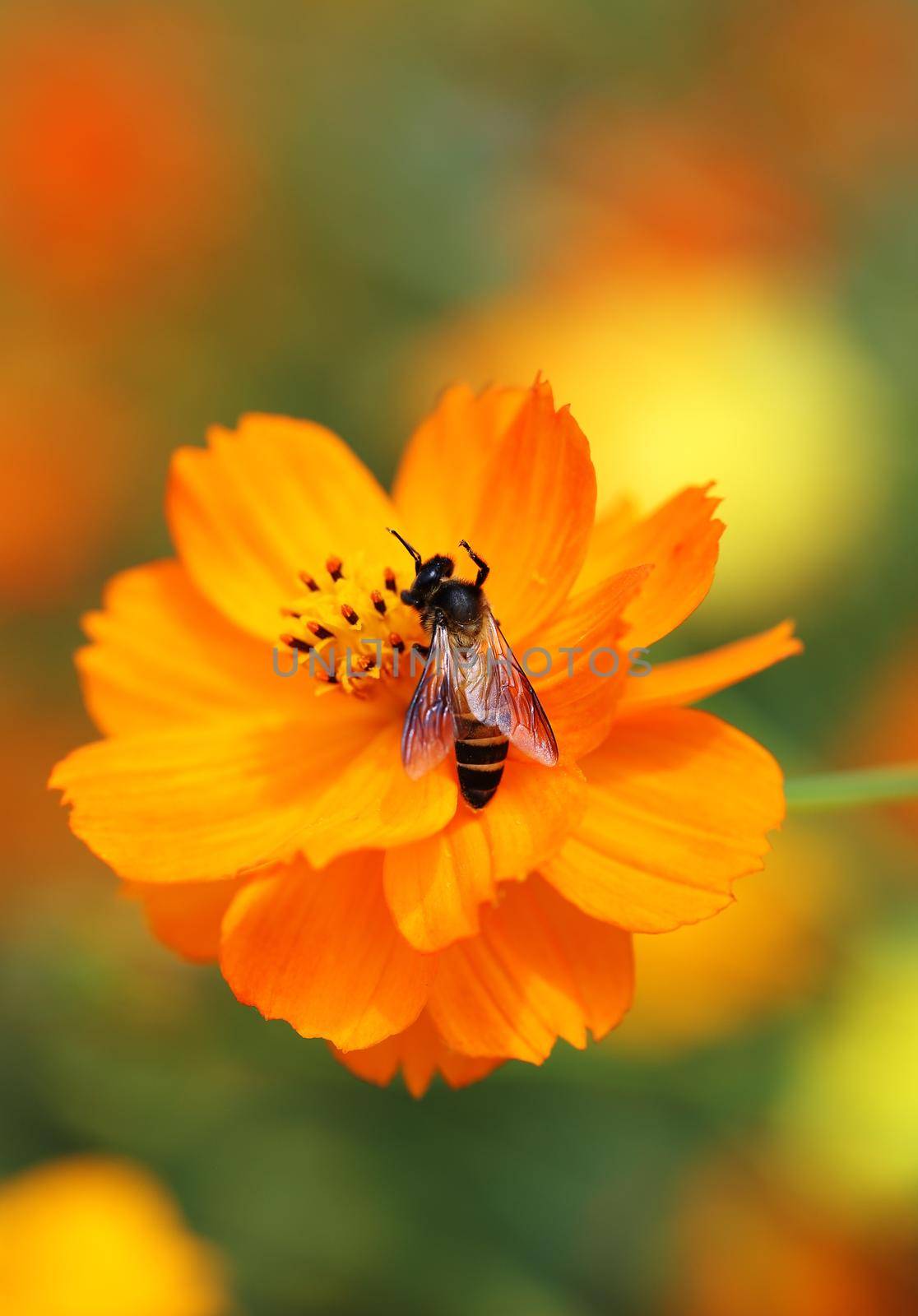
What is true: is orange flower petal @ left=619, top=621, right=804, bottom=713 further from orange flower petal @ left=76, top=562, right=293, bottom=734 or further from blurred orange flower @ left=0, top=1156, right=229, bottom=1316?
blurred orange flower @ left=0, top=1156, right=229, bottom=1316

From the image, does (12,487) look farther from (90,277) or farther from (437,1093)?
(437,1093)

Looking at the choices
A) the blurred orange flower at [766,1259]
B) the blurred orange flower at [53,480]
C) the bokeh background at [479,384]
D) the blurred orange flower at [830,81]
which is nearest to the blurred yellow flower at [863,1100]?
the bokeh background at [479,384]

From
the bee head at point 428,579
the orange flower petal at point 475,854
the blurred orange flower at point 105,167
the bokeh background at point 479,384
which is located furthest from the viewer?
the blurred orange flower at point 105,167

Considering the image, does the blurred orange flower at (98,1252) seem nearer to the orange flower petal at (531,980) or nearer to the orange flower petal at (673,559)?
the orange flower petal at (531,980)

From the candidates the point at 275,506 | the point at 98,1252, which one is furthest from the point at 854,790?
the point at 98,1252

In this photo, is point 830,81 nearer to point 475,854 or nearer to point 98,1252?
point 475,854
